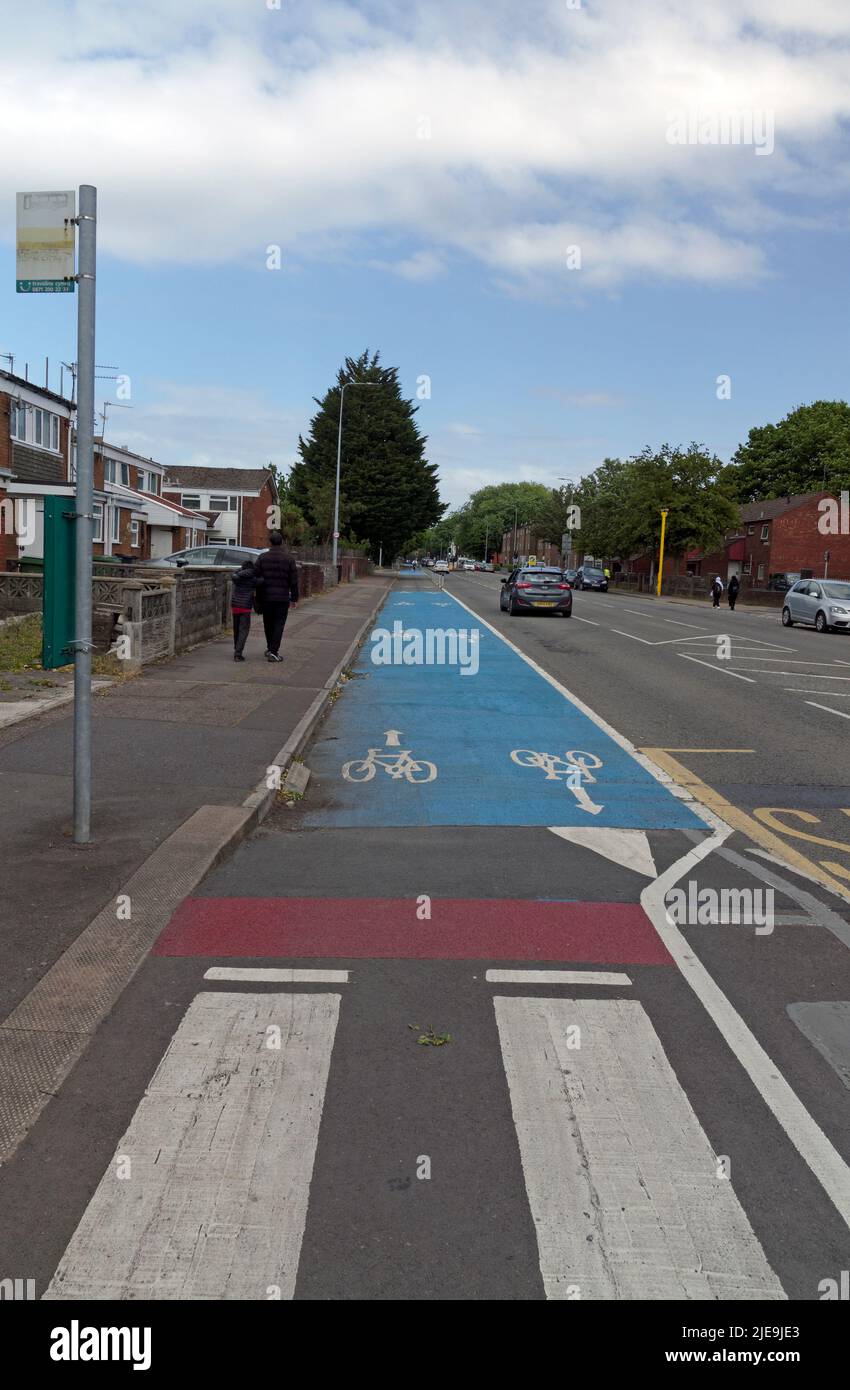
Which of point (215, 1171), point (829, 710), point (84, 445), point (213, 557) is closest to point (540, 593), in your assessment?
point (213, 557)

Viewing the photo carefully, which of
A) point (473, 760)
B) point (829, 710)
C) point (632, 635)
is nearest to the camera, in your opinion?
point (473, 760)

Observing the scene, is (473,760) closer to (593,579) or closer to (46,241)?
(46,241)

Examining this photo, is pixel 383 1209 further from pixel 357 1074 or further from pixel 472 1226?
pixel 357 1074

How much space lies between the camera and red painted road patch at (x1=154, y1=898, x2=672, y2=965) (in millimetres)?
5410

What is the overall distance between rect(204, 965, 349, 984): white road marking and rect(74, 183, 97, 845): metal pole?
2.16m

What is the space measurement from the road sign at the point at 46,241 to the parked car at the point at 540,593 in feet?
91.7

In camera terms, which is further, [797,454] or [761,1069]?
[797,454]

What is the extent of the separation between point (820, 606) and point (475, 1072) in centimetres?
3276

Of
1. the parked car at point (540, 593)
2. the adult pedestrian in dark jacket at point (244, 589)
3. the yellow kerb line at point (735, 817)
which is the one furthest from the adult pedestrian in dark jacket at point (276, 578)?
the parked car at point (540, 593)

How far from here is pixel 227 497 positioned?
78938mm

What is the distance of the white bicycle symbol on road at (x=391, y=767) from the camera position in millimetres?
9984

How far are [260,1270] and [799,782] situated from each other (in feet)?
26.8

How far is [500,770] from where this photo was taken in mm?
10320

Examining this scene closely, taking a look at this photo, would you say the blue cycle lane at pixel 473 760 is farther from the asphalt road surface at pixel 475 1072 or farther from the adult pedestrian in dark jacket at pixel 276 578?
the adult pedestrian in dark jacket at pixel 276 578
